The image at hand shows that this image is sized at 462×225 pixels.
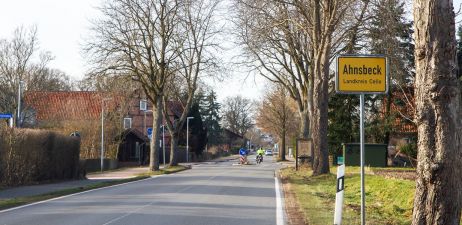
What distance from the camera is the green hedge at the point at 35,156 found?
74.5 ft

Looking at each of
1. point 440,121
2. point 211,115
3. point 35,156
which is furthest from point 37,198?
point 211,115

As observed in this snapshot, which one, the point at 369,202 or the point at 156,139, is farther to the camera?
the point at 156,139

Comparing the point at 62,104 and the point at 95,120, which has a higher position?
the point at 62,104

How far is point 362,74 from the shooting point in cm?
932

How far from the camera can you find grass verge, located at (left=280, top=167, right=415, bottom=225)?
1250 centimetres

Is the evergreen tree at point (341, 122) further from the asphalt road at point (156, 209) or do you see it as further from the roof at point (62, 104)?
the asphalt road at point (156, 209)

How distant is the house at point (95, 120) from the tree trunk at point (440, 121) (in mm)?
37452

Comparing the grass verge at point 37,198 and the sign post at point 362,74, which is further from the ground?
the sign post at point 362,74

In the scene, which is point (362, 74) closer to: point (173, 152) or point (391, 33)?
point (391, 33)

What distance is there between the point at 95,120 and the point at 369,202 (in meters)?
37.4

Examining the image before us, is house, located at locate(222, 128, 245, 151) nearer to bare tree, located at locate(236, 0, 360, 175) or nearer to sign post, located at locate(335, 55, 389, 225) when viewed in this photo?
bare tree, located at locate(236, 0, 360, 175)

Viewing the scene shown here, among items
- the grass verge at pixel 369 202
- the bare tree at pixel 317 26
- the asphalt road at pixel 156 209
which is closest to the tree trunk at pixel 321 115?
the bare tree at pixel 317 26

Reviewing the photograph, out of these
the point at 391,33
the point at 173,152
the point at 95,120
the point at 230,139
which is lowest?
the point at 173,152

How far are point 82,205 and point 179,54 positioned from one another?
2523 centimetres
